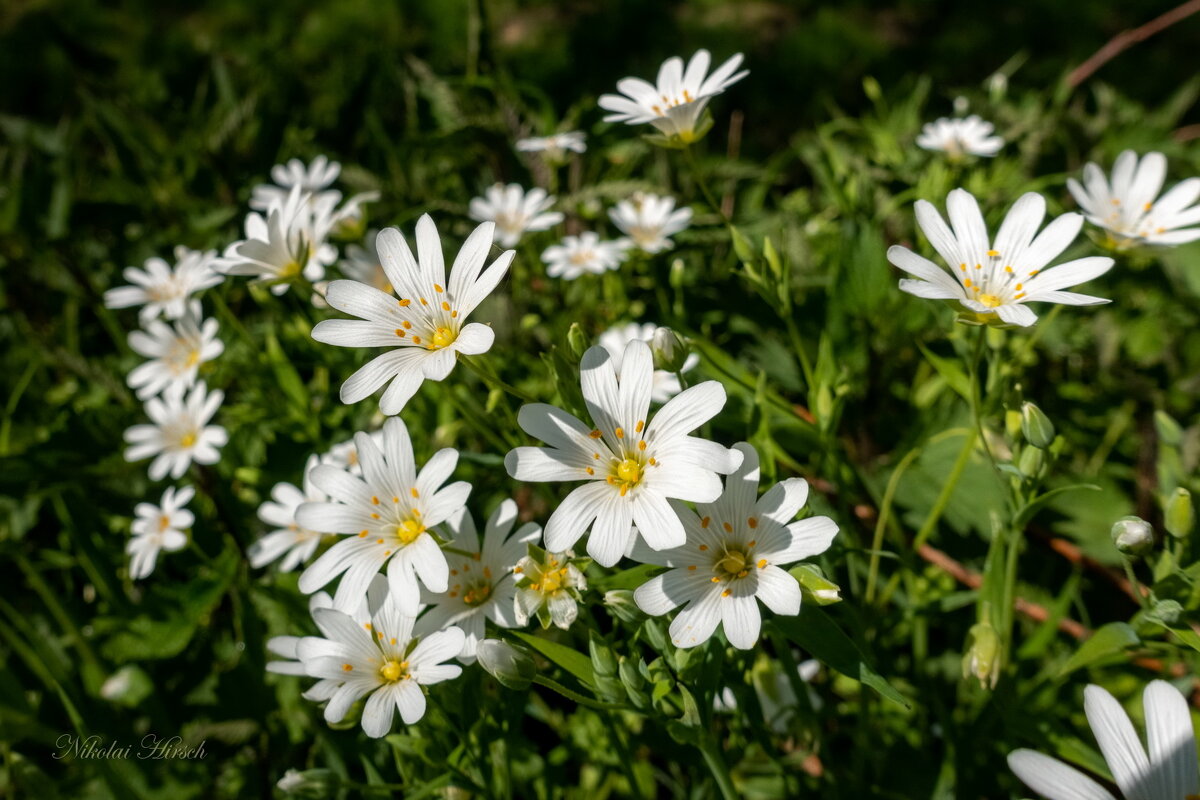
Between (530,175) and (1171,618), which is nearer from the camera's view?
(1171,618)

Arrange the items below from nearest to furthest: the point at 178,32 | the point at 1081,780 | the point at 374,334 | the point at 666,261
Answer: the point at 1081,780
the point at 374,334
the point at 666,261
the point at 178,32

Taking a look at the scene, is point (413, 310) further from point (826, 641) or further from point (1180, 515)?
point (1180, 515)

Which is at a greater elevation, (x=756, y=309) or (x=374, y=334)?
(x=374, y=334)

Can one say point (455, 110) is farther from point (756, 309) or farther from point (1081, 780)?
point (1081, 780)

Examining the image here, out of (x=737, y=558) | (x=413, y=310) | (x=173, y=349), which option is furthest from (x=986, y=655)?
(x=173, y=349)

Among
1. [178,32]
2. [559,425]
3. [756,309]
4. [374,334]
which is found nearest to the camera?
[559,425]

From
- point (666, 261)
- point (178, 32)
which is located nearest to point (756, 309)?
point (666, 261)

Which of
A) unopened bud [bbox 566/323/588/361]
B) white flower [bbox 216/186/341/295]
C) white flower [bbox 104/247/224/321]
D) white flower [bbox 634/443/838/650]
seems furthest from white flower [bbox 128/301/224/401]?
white flower [bbox 634/443/838/650]

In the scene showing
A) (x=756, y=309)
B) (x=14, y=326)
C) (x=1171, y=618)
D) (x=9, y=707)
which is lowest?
(x=9, y=707)
